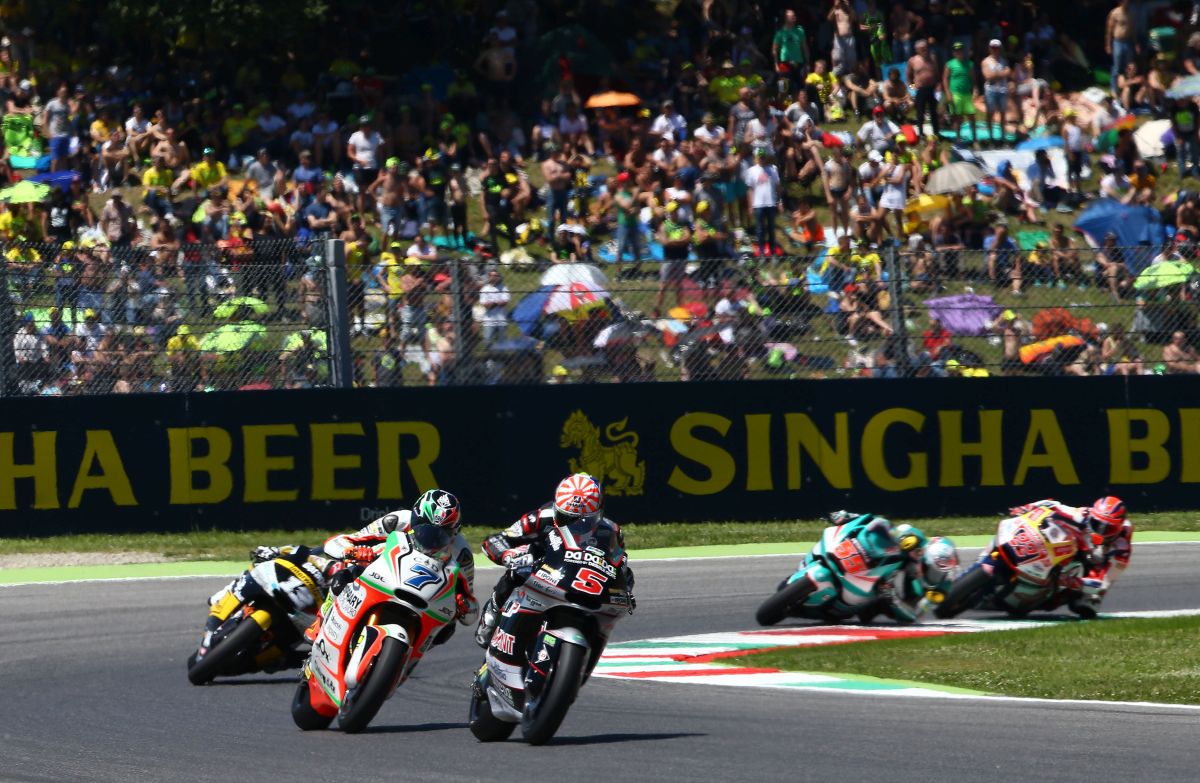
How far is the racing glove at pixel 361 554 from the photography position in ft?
30.7

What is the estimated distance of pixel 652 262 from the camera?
57.1 ft

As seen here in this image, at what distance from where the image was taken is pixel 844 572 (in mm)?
12906

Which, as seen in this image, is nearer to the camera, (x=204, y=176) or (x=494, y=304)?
(x=494, y=304)

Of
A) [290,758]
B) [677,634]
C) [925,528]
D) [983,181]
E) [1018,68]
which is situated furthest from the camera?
[1018,68]

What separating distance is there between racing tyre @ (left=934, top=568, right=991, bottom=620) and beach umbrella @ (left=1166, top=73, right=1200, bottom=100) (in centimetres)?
1294

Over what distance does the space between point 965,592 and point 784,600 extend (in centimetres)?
123

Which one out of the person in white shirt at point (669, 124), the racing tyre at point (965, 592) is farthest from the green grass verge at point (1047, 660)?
the person in white shirt at point (669, 124)

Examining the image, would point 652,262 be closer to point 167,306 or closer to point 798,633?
point 167,306

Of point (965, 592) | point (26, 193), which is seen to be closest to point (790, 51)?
point (26, 193)

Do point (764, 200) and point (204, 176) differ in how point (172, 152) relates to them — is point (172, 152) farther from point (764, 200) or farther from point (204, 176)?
point (764, 200)

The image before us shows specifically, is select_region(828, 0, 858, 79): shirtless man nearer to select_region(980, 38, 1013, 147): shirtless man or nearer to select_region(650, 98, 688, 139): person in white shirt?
select_region(980, 38, 1013, 147): shirtless man

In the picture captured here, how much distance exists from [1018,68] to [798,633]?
1519cm

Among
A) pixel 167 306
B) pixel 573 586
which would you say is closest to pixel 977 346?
pixel 167 306

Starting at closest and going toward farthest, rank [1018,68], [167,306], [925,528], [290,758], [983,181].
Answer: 1. [290,758]
2. [167,306]
3. [925,528]
4. [983,181]
5. [1018,68]
